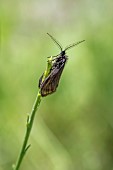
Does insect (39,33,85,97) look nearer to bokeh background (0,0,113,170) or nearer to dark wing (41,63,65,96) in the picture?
dark wing (41,63,65,96)

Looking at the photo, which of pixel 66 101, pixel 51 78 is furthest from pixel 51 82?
pixel 66 101

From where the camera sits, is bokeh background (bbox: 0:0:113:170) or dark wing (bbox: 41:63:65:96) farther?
bokeh background (bbox: 0:0:113:170)

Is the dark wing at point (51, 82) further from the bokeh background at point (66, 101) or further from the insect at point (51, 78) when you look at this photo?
the bokeh background at point (66, 101)

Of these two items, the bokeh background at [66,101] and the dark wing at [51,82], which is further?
the bokeh background at [66,101]

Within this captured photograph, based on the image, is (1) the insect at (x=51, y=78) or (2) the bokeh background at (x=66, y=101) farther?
(2) the bokeh background at (x=66, y=101)

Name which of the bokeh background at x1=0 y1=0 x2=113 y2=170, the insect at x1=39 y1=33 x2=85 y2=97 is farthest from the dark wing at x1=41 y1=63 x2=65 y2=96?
the bokeh background at x1=0 y1=0 x2=113 y2=170

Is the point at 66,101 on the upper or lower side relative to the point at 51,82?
upper

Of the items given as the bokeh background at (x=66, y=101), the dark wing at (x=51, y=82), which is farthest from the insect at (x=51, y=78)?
the bokeh background at (x=66, y=101)

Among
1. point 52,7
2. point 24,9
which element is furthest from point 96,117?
point 52,7

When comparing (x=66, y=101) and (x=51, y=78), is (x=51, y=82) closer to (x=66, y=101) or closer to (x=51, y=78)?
(x=51, y=78)
